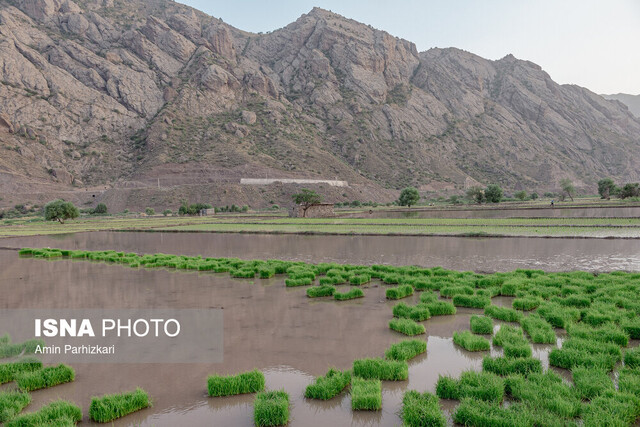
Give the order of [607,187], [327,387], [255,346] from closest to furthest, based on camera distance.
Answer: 1. [327,387]
2. [255,346]
3. [607,187]

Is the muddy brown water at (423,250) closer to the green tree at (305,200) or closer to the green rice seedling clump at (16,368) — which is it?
the green rice seedling clump at (16,368)

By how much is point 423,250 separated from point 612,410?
2164cm

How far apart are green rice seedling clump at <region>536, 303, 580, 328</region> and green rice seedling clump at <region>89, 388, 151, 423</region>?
408 inches

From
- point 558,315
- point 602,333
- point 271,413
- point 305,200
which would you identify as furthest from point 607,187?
point 271,413

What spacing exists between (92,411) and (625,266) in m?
22.7

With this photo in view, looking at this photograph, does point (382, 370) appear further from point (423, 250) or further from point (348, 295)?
point (423, 250)

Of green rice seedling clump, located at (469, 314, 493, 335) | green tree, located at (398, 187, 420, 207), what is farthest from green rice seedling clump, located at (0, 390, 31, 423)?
green tree, located at (398, 187, 420, 207)

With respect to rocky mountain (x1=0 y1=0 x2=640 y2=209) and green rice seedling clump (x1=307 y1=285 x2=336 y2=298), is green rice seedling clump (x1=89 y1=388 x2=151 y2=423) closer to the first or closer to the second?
green rice seedling clump (x1=307 y1=285 x2=336 y2=298)

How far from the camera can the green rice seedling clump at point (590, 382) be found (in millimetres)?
6840

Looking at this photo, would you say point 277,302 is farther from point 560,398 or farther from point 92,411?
point 560,398

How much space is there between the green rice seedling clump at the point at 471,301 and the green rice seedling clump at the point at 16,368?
1198cm

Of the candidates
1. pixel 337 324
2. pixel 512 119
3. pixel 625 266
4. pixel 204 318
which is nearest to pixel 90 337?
Answer: pixel 204 318

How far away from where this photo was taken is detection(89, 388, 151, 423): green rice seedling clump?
21.6 feet

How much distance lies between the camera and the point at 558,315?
1098cm
